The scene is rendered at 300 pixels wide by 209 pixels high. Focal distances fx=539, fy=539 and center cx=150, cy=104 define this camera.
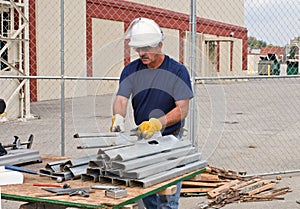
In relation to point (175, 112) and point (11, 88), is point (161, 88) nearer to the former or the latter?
point (175, 112)

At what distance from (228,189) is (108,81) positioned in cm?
278

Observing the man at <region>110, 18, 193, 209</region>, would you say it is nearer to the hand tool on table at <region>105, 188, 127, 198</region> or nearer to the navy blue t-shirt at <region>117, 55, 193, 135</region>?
the navy blue t-shirt at <region>117, 55, 193, 135</region>

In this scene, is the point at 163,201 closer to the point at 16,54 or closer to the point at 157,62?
the point at 157,62

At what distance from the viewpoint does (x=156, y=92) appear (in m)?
4.00

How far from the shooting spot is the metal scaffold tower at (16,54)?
44.5ft

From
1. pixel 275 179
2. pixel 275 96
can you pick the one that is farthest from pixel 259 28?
pixel 275 96

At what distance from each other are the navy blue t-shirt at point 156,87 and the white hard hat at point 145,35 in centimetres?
42

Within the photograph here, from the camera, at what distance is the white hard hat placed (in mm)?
3514

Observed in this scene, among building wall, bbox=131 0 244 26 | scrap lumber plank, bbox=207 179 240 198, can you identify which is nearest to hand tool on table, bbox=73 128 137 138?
scrap lumber plank, bbox=207 179 240 198

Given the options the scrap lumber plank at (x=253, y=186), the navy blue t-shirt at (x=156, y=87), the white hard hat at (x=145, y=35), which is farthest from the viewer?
the scrap lumber plank at (x=253, y=186)

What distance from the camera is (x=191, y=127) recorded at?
6.79 meters

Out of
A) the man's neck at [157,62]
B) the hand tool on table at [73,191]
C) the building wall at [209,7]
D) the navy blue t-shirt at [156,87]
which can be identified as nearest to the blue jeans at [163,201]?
the navy blue t-shirt at [156,87]

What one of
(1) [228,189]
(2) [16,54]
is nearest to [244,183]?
(1) [228,189]

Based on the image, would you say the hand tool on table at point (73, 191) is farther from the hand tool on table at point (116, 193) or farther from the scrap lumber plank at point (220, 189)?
the scrap lumber plank at point (220, 189)
